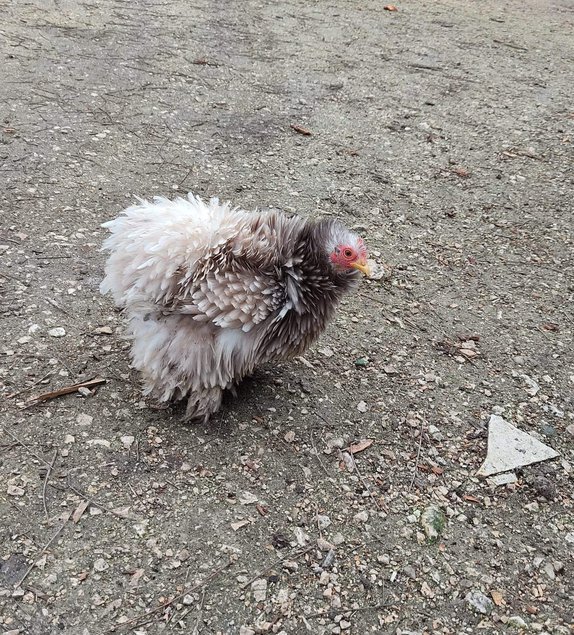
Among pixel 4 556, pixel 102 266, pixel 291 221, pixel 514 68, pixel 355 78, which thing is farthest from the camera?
pixel 514 68

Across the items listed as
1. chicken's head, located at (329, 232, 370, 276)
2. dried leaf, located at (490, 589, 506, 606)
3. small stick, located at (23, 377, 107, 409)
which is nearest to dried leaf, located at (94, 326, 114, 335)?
small stick, located at (23, 377, 107, 409)

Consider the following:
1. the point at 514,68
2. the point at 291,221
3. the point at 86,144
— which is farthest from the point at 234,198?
the point at 514,68

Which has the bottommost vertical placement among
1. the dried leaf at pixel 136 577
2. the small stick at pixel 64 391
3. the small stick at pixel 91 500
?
the dried leaf at pixel 136 577

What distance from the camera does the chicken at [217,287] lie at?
101 inches

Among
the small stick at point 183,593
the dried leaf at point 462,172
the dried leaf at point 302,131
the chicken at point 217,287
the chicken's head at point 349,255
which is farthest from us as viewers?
the dried leaf at point 302,131

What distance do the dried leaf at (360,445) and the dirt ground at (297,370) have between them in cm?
1

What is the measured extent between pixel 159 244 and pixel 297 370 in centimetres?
110

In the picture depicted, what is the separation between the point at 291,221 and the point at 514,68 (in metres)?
5.90

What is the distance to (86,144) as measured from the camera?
15.9 ft

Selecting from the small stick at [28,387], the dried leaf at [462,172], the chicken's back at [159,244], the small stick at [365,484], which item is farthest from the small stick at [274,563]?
the dried leaf at [462,172]

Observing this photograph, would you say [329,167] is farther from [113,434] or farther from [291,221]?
[113,434]

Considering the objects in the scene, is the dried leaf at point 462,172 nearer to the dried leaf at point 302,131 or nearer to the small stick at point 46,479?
the dried leaf at point 302,131

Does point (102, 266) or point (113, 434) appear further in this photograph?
point (102, 266)

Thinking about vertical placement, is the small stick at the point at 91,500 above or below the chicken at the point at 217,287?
below
